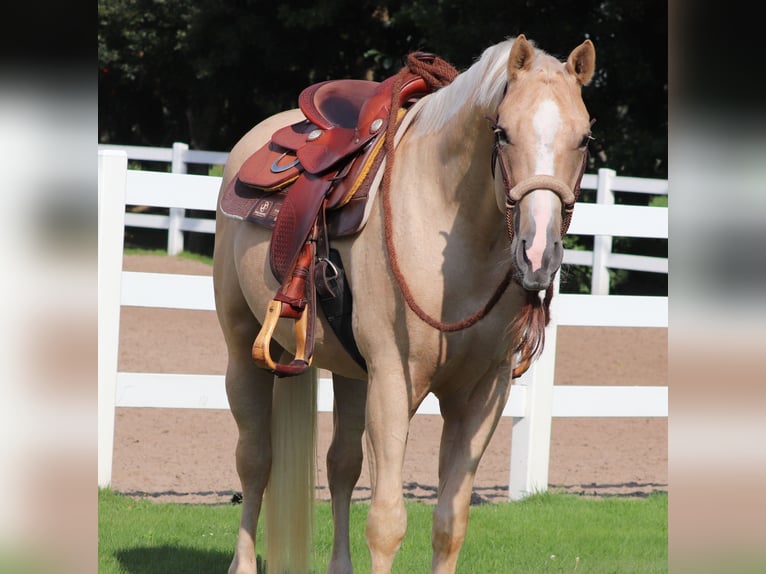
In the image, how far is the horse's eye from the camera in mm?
2646

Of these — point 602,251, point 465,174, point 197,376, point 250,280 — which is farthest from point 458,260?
point 602,251

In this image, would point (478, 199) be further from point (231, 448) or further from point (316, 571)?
point (231, 448)

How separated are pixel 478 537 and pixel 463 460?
1800mm

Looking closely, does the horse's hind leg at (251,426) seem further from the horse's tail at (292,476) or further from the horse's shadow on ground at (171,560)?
the horse's shadow on ground at (171,560)

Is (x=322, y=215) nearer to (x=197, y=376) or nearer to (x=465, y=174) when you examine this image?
(x=465, y=174)

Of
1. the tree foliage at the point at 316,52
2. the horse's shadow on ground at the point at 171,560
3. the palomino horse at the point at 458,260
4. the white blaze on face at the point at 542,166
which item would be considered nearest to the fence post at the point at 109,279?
the horse's shadow on ground at the point at 171,560

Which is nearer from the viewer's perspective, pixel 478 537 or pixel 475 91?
pixel 475 91

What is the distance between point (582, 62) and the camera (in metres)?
2.73

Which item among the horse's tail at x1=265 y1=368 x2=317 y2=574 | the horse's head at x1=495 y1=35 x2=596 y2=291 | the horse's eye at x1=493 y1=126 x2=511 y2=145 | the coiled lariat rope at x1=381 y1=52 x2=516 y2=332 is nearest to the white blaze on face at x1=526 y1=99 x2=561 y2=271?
the horse's head at x1=495 y1=35 x2=596 y2=291

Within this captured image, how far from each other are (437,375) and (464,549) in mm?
1800

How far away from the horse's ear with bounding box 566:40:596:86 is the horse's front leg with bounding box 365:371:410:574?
3.54 feet

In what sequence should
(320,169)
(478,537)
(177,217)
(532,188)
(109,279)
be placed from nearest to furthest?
(532,188) → (320,169) → (478,537) → (109,279) → (177,217)

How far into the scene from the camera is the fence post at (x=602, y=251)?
1258cm

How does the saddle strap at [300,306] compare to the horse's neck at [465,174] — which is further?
the saddle strap at [300,306]
